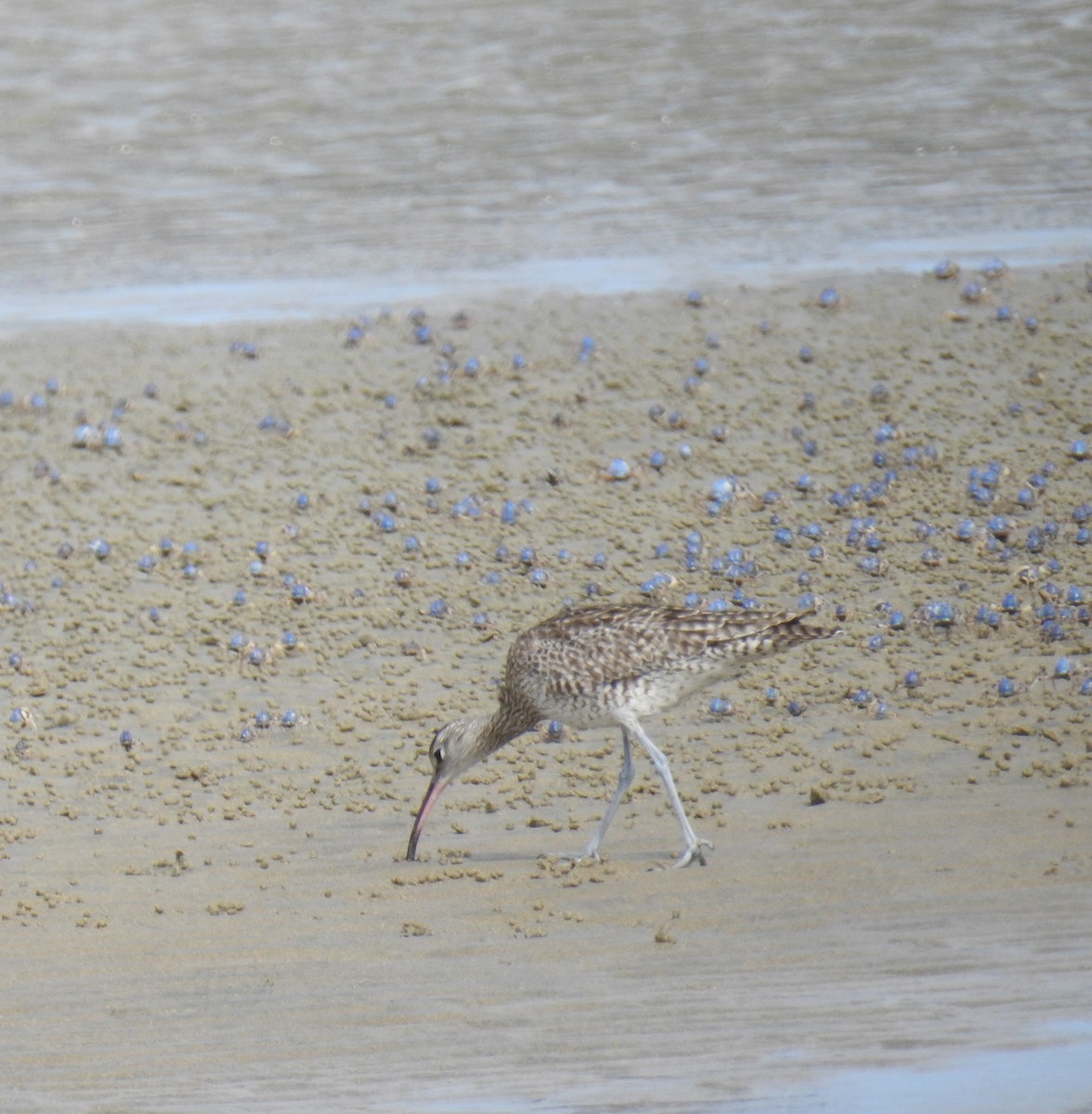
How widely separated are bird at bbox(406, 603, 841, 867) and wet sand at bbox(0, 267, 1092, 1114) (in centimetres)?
33

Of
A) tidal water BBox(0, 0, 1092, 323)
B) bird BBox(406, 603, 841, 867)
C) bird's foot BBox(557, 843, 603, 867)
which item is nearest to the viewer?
bird's foot BBox(557, 843, 603, 867)

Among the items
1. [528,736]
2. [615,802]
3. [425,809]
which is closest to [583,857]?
[615,802]

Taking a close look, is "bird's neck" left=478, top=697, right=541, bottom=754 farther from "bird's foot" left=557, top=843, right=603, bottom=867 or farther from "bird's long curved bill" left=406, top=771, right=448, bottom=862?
"bird's foot" left=557, top=843, right=603, bottom=867

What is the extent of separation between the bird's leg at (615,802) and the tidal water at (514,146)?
6.83 m

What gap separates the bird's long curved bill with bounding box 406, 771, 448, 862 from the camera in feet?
24.8

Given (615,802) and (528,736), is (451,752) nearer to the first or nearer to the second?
(615,802)

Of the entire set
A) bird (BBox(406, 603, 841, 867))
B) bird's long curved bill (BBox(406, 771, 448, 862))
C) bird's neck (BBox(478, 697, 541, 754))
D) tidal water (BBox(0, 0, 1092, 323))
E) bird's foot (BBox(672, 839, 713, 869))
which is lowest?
tidal water (BBox(0, 0, 1092, 323))

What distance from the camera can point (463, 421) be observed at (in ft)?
40.2

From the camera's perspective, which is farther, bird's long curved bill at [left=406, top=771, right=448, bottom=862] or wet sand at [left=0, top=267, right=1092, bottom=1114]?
bird's long curved bill at [left=406, top=771, right=448, bottom=862]

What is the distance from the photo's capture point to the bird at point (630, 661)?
24.6ft

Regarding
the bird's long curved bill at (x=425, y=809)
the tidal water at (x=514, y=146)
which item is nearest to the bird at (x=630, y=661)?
the bird's long curved bill at (x=425, y=809)

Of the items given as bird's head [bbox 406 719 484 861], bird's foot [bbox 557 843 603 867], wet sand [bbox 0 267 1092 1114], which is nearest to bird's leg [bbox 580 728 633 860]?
bird's foot [bbox 557 843 603 867]

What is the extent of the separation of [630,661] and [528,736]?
1.48 m

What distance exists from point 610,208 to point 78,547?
614 cm
